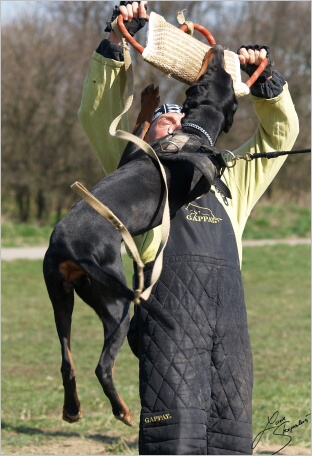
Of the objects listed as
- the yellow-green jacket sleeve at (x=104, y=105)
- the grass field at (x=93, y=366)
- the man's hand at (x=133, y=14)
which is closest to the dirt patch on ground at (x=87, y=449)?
the grass field at (x=93, y=366)

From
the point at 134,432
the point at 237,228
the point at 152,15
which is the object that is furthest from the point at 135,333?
the point at 134,432

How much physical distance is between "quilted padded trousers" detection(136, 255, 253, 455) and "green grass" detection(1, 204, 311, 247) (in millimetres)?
15454

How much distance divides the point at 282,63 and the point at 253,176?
735 inches

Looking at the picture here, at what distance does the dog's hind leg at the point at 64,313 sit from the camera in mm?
3012

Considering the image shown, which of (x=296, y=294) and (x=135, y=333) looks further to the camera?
(x=296, y=294)

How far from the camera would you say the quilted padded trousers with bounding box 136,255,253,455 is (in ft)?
12.3

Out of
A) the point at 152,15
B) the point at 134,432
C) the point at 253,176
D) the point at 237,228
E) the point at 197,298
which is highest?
the point at 152,15

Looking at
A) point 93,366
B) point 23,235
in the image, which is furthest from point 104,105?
point 23,235

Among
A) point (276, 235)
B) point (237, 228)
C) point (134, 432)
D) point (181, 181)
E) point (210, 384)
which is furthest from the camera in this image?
point (276, 235)

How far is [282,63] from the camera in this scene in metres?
22.4

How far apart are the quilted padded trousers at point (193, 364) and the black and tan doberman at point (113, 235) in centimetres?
57

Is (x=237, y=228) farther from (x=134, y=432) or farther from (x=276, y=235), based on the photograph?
(x=276, y=235)

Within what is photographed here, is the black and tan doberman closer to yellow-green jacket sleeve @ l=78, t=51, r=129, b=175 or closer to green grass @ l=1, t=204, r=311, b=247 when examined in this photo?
yellow-green jacket sleeve @ l=78, t=51, r=129, b=175

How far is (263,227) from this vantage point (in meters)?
22.4
